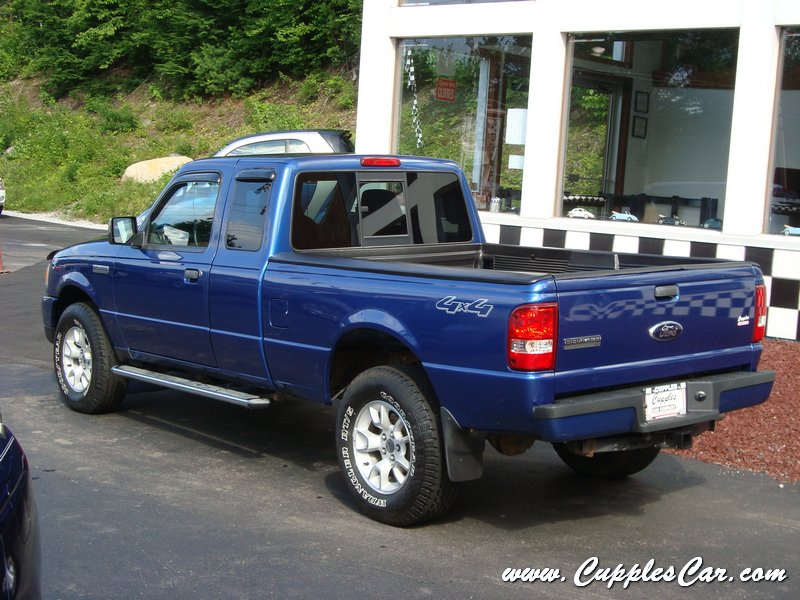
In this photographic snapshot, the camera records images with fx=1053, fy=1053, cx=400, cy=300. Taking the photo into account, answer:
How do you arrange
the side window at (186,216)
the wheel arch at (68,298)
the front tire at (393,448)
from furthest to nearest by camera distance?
the wheel arch at (68,298) < the side window at (186,216) < the front tire at (393,448)

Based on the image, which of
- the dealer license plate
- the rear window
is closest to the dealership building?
the rear window

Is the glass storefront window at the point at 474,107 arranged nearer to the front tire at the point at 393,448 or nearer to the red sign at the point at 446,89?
the red sign at the point at 446,89

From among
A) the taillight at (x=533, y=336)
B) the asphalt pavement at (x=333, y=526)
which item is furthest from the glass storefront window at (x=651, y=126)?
the taillight at (x=533, y=336)

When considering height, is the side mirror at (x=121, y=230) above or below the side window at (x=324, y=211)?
below

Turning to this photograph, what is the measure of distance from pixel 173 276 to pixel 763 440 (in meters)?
4.07

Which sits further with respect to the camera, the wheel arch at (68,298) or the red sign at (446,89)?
the red sign at (446,89)

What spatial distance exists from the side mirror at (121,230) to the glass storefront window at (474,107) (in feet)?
17.2

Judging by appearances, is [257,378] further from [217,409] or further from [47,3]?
[47,3]

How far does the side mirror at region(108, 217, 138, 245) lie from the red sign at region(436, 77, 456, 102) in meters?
5.69

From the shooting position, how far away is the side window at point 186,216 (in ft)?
22.7

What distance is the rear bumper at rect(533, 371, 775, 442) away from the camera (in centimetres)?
486

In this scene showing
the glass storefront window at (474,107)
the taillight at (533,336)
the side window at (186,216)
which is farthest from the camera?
the glass storefront window at (474,107)

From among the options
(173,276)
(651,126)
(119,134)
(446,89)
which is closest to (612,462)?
(173,276)

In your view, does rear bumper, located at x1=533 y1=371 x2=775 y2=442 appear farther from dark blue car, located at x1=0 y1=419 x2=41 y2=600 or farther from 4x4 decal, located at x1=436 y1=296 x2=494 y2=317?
dark blue car, located at x1=0 y1=419 x2=41 y2=600
